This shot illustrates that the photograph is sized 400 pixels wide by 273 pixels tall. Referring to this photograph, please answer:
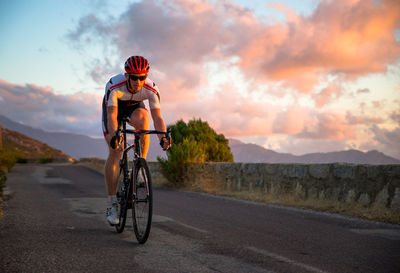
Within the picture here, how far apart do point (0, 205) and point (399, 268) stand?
7.48 metres

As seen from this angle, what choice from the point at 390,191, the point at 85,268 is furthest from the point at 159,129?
the point at 390,191

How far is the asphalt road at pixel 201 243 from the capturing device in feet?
12.0

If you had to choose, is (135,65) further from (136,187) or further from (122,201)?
(122,201)

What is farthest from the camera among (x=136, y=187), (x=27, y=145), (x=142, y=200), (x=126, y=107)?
(x=27, y=145)

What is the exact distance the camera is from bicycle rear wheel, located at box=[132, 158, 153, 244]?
4.41 m

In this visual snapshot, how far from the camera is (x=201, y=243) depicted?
4609 millimetres

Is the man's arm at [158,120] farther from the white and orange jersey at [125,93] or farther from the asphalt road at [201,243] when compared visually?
the asphalt road at [201,243]

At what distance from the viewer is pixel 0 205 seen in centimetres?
793

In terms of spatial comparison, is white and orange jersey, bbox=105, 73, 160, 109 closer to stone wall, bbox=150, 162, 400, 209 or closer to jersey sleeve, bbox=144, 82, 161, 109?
jersey sleeve, bbox=144, 82, 161, 109

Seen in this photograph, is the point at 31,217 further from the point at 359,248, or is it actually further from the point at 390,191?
the point at 390,191

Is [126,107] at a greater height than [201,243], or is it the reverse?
[126,107]

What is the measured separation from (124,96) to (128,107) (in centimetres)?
34

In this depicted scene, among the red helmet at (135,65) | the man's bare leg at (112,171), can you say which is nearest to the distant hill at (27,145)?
the man's bare leg at (112,171)

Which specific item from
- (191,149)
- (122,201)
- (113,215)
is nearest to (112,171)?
(122,201)
